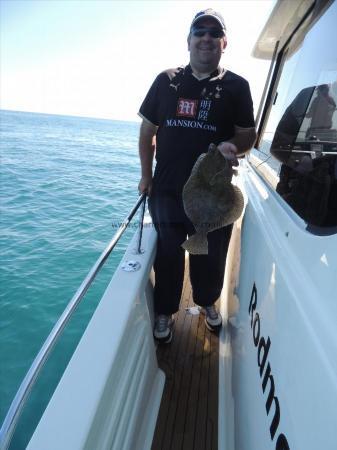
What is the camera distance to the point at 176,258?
254cm

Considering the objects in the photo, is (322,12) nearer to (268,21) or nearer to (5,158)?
(268,21)

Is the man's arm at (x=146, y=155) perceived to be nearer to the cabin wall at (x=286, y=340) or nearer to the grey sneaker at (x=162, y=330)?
the cabin wall at (x=286, y=340)

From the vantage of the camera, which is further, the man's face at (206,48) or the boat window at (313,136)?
the man's face at (206,48)

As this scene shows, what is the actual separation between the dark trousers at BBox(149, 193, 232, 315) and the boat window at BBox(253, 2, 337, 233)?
0.70 meters

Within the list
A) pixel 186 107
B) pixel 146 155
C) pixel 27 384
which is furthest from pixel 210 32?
pixel 27 384

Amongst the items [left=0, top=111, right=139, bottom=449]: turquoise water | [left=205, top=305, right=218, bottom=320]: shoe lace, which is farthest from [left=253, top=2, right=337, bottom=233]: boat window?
[left=0, top=111, right=139, bottom=449]: turquoise water

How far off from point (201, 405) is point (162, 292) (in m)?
0.89

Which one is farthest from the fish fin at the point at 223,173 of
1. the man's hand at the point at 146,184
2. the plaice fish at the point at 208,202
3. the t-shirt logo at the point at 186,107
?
the man's hand at the point at 146,184

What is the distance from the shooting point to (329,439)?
0.77 meters

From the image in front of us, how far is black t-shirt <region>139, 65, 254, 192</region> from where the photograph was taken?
2.15m

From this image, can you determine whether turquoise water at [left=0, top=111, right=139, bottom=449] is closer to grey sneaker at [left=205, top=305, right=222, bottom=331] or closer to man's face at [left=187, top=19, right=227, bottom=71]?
grey sneaker at [left=205, top=305, right=222, bottom=331]

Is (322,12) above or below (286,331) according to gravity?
above

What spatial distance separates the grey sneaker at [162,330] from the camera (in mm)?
2686

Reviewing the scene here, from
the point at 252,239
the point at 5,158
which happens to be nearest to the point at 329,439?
the point at 252,239
